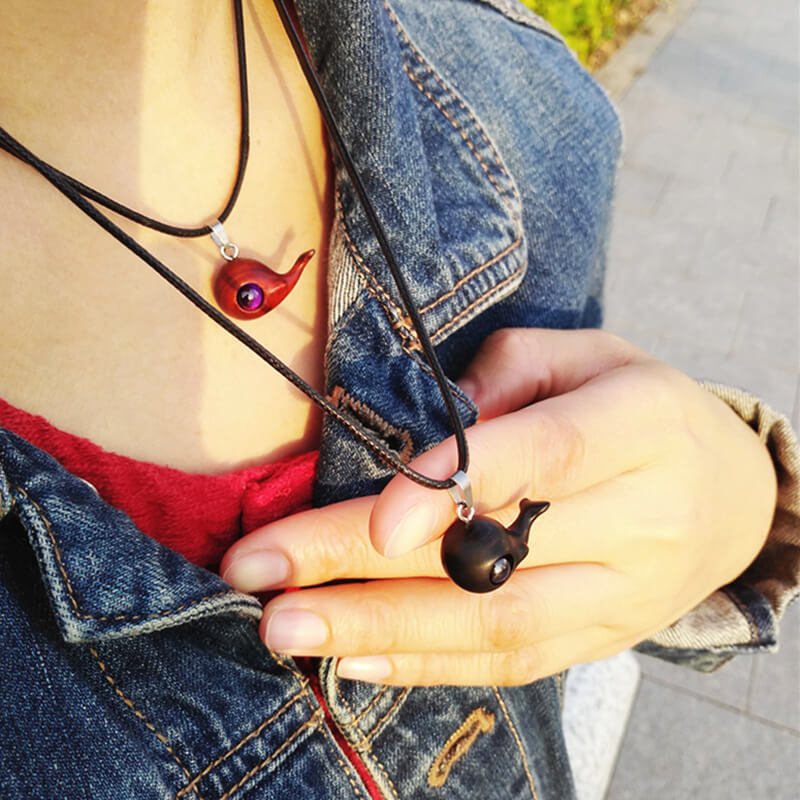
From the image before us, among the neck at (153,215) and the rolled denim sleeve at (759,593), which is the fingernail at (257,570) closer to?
the neck at (153,215)

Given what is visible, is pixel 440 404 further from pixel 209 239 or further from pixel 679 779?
pixel 679 779

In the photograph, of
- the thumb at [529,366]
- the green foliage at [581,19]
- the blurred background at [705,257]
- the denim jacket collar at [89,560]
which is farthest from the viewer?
the green foliage at [581,19]

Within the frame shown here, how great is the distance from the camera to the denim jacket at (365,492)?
590mm

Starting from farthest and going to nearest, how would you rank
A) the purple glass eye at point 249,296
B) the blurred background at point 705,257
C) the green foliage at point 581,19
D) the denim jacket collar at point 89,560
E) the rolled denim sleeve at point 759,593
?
1. the green foliage at point 581,19
2. the blurred background at point 705,257
3. the rolled denim sleeve at point 759,593
4. the purple glass eye at point 249,296
5. the denim jacket collar at point 89,560

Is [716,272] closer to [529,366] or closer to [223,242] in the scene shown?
[529,366]

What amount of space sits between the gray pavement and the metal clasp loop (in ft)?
5.71

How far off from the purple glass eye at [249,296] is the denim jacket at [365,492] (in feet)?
0.29

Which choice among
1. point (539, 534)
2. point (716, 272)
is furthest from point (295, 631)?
point (716, 272)

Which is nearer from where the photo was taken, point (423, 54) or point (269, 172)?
point (269, 172)

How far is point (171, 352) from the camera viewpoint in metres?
0.74

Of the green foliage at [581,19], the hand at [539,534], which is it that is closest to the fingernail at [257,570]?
the hand at [539,534]

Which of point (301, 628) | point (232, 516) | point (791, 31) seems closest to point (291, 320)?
Result: point (232, 516)

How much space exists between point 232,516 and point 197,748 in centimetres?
21

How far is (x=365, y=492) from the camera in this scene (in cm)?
78
